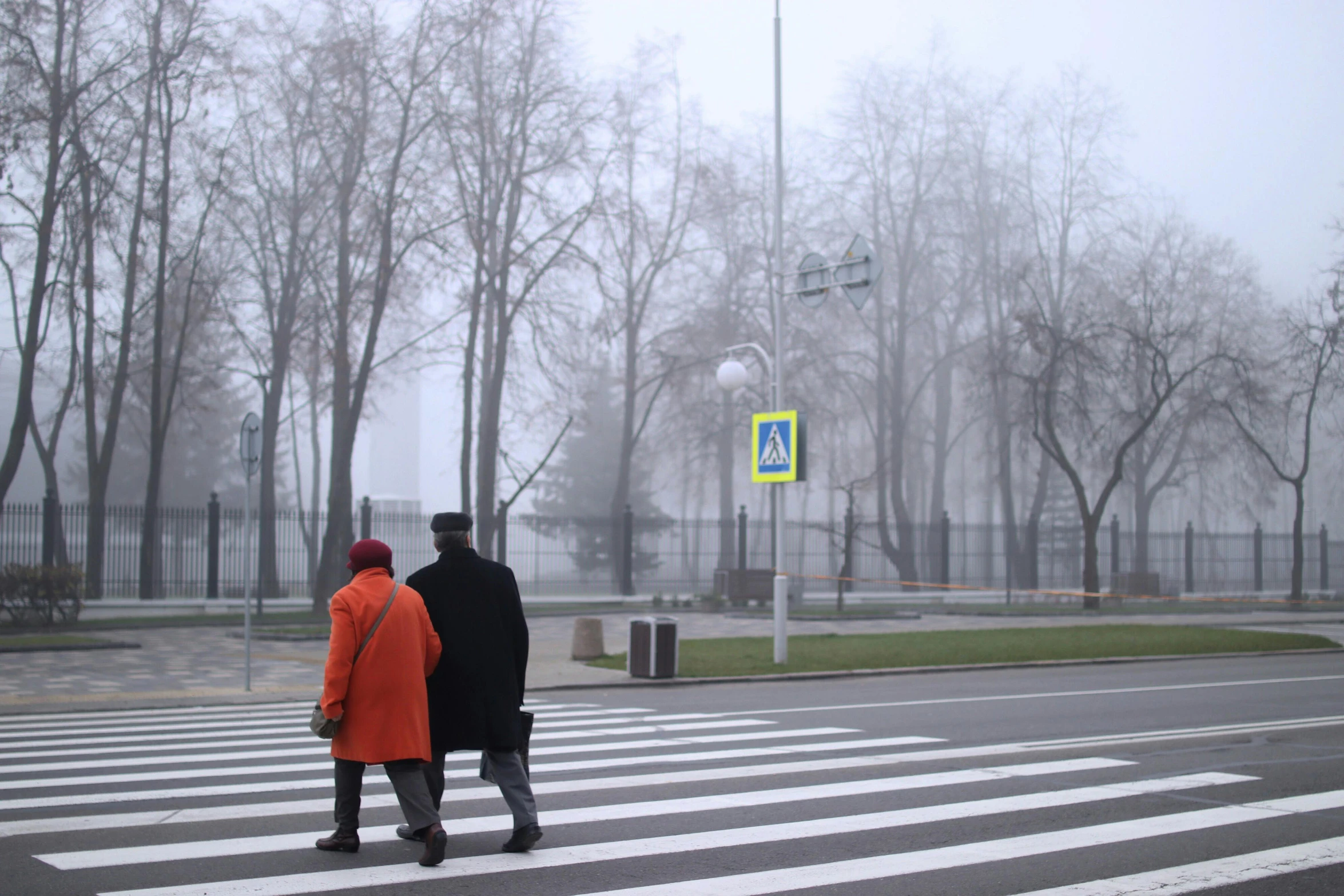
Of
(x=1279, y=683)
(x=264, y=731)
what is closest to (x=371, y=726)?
(x=264, y=731)

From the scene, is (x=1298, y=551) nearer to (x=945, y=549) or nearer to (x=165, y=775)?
(x=945, y=549)

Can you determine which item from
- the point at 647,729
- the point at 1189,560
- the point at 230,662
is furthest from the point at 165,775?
the point at 1189,560

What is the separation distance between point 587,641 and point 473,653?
12932 mm

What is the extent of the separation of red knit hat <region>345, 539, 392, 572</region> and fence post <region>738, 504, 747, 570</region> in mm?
30541

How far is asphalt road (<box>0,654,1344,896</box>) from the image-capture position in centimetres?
597

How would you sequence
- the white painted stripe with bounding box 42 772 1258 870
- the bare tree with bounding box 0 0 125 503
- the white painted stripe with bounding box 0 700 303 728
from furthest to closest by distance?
the bare tree with bounding box 0 0 125 503 < the white painted stripe with bounding box 0 700 303 728 < the white painted stripe with bounding box 42 772 1258 870

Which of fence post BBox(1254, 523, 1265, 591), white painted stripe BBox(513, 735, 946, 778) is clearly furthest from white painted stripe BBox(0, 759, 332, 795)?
fence post BBox(1254, 523, 1265, 591)

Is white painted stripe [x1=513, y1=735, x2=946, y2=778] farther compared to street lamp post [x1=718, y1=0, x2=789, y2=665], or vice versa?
street lamp post [x1=718, y1=0, x2=789, y2=665]

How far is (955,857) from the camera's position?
21.2 ft

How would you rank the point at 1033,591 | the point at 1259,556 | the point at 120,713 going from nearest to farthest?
the point at 120,713 → the point at 1033,591 → the point at 1259,556

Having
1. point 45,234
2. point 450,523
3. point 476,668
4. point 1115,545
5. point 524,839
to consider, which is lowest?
point 524,839

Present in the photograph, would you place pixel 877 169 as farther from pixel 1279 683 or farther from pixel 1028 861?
pixel 1028 861

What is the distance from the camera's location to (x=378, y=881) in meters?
5.85

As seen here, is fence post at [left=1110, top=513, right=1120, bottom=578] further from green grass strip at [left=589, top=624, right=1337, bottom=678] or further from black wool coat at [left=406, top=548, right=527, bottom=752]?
black wool coat at [left=406, top=548, right=527, bottom=752]
